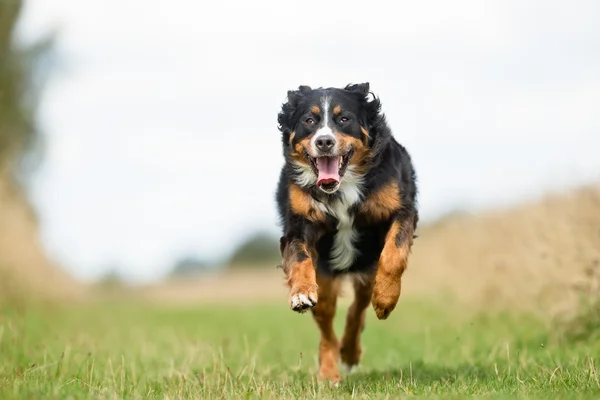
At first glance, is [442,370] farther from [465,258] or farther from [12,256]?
[12,256]

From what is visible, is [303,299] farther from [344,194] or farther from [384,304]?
[344,194]

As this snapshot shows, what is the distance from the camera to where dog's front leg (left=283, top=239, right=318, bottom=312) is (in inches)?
237

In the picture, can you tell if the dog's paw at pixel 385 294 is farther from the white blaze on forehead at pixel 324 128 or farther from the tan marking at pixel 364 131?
the tan marking at pixel 364 131

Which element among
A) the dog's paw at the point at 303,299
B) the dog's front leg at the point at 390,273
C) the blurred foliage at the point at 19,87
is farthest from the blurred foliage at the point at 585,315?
the blurred foliage at the point at 19,87

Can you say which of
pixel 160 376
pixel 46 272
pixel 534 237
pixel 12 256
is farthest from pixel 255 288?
pixel 160 376

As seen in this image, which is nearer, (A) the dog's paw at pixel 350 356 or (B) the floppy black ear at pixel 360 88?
(B) the floppy black ear at pixel 360 88

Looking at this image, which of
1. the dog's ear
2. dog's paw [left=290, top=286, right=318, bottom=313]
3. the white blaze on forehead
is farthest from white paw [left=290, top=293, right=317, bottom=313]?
the dog's ear

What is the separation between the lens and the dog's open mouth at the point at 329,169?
6480mm

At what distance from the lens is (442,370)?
705 cm

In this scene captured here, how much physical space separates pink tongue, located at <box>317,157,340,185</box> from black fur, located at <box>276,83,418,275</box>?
0.16 metres

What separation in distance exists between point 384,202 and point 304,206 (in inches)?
23.2

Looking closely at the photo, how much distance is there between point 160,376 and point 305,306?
178 cm

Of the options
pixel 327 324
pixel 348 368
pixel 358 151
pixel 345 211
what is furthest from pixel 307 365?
pixel 358 151

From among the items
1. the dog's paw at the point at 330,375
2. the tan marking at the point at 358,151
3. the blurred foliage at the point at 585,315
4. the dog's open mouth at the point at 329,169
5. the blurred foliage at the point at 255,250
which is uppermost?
the blurred foliage at the point at 255,250
